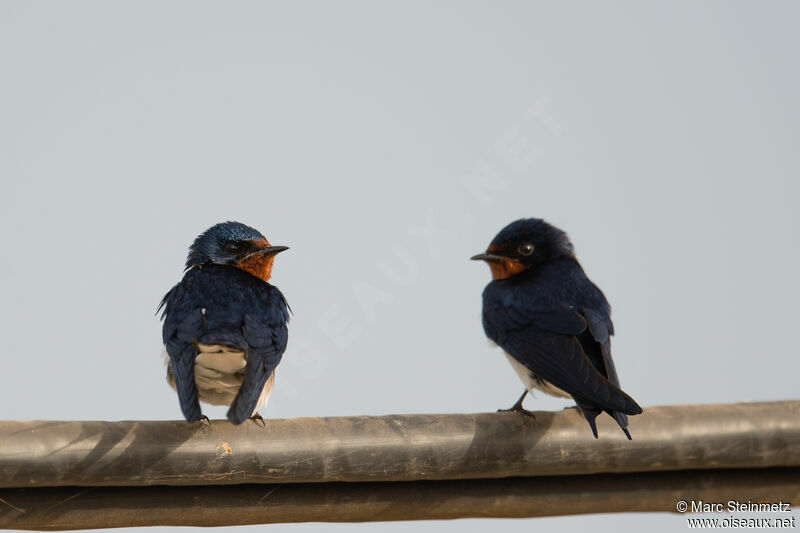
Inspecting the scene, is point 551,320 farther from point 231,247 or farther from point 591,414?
point 231,247

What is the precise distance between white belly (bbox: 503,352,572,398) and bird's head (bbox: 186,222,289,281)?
1130 mm

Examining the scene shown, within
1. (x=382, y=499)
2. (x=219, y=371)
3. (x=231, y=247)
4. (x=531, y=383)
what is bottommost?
(x=382, y=499)

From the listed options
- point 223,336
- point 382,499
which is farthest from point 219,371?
point 382,499

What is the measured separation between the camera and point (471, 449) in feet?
7.83

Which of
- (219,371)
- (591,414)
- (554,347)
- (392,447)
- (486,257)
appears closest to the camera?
(392,447)

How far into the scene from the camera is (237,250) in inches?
151

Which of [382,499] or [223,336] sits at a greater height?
[223,336]

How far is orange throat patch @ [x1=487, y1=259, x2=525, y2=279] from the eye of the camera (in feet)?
11.8

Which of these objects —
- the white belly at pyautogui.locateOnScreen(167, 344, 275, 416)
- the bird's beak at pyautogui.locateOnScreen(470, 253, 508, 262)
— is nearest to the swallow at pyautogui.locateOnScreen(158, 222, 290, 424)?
the white belly at pyautogui.locateOnScreen(167, 344, 275, 416)

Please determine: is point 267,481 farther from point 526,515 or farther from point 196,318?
point 196,318

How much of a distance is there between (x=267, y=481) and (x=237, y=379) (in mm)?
947

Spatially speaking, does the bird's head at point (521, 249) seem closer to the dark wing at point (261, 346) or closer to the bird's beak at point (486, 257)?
the bird's beak at point (486, 257)

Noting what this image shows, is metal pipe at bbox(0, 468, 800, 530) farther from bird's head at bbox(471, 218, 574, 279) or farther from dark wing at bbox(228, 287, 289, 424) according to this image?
bird's head at bbox(471, 218, 574, 279)

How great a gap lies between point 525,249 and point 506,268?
0.11 m
